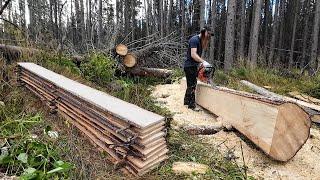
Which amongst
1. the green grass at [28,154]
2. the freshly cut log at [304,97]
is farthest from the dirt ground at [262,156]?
the green grass at [28,154]

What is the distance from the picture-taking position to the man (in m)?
6.13

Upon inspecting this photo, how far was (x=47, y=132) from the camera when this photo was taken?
3.86 meters

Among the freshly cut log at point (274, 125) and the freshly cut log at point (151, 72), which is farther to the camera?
the freshly cut log at point (151, 72)

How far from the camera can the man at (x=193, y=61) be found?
→ 6133mm

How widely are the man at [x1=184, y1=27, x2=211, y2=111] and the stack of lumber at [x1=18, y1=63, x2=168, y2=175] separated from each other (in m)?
2.13

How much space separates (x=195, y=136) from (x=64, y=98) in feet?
6.40

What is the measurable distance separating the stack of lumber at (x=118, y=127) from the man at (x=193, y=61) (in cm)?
213

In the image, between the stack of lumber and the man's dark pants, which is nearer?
the stack of lumber

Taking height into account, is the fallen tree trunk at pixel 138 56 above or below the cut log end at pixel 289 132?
above

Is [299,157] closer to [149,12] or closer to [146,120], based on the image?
[146,120]

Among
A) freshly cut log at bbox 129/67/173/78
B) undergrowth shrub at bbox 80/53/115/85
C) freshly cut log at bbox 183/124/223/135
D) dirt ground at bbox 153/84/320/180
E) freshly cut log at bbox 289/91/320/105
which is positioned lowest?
dirt ground at bbox 153/84/320/180

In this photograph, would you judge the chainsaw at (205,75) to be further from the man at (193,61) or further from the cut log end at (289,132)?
the cut log end at (289,132)

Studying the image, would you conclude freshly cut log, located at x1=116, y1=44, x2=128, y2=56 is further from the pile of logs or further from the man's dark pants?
the man's dark pants

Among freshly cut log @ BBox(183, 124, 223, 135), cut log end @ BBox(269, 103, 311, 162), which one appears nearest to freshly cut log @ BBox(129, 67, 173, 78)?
freshly cut log @ BBox(183, 124, 223, 135)
